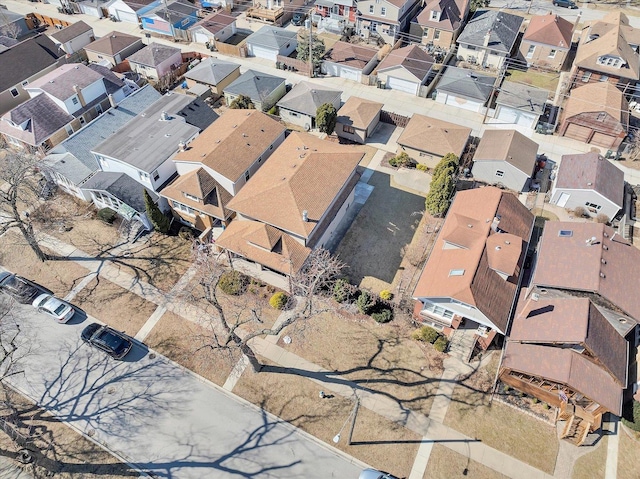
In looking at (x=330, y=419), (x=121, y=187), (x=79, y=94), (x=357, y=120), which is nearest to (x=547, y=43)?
(x=357, y=120)

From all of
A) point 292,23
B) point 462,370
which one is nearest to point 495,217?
point 462,370

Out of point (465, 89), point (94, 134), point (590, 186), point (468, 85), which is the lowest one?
point (94, 134)

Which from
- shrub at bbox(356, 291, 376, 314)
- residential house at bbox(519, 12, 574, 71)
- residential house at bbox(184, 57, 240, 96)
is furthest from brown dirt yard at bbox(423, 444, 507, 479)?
residential house at bbox(519, 12, 574, 71)

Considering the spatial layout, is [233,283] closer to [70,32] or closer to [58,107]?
[58,107]

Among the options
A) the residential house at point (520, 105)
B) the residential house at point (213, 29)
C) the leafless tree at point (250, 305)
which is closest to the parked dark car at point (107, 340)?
the leafless tree at point (250, 305)

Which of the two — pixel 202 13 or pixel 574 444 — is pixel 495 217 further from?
pixel 202 13

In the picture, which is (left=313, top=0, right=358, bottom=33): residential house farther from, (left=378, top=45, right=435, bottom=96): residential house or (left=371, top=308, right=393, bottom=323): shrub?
(left=371, top=308, right=393, bottom=323): shrub
